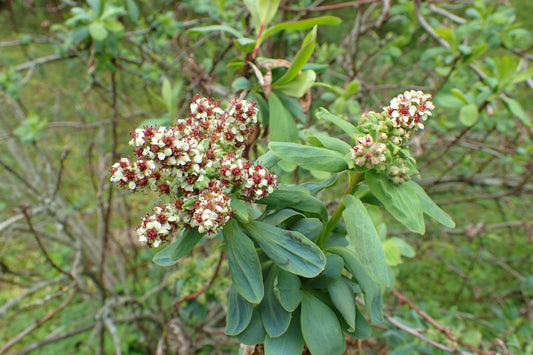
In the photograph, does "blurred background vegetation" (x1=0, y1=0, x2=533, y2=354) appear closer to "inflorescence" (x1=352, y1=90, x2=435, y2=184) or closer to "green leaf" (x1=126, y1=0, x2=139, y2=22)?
"green leaf" (x1=126, y1=0, x2=139, y2=22)

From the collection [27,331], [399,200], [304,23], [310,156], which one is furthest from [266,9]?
[27,331]

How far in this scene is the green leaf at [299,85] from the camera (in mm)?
1110

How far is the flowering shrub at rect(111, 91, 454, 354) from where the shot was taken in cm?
75

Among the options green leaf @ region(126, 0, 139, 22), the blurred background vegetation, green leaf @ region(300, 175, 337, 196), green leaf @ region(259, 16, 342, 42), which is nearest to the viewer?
green leaf @ region(300, 175, 337, 196)

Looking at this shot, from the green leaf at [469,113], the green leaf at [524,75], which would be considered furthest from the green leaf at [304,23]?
the green leaf at [524,75]

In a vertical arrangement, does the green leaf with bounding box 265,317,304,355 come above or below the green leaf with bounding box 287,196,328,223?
below

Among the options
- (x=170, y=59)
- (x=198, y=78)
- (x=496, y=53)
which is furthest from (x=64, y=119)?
(x=496, y=53)

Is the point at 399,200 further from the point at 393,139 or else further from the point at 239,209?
the point at 239,209

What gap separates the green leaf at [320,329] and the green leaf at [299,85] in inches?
23.7

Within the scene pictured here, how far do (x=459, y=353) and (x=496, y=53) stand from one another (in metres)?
5.64

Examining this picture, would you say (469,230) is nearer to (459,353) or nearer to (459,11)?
(459,353)

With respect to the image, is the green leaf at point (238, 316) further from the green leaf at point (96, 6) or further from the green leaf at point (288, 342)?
the green leaf at point (96, 6)

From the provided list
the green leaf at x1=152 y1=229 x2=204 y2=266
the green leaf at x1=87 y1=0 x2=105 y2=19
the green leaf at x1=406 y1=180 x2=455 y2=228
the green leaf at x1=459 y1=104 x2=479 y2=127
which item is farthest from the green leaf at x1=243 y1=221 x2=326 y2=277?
the green leaf at x1=87 y1=0 x2=105 y2=19

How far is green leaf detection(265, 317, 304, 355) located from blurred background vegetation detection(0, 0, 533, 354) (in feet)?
1.88
